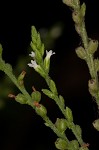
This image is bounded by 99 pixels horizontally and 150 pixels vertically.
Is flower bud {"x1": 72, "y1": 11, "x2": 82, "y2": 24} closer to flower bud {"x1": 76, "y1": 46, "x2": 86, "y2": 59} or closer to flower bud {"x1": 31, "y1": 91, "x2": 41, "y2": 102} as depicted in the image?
flower bud {"x1": 76, "y1": 46, "x2": 86, "y2": 59}

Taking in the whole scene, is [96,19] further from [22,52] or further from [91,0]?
[22,52]

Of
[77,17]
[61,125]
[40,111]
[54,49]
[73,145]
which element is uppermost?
[54,49]

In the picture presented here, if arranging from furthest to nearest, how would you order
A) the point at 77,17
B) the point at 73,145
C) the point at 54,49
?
1. the point at 54,49
2. the point at 73,145
3. the point at 77,17

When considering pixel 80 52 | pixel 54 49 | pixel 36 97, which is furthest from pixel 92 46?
pixel 54 49

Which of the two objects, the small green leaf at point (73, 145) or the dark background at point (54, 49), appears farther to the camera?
the dark background at point (54, 49)

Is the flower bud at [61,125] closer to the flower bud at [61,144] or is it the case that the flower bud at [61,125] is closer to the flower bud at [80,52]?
the flower bud at [61,144]

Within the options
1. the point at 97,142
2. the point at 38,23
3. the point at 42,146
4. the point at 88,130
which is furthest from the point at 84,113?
the point at 38,23

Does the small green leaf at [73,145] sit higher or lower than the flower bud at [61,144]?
lower

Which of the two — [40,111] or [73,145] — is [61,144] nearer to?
[73,145]

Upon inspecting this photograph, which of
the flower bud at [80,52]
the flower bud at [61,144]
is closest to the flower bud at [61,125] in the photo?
the flower bud at [61,144]

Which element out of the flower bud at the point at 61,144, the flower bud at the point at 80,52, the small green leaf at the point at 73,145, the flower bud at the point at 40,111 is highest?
the flower bud at the point at 80,52

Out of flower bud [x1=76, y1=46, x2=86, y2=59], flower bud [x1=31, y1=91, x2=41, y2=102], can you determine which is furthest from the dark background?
flower bud [x1=76, y1=46, x2=86, y2=59]
